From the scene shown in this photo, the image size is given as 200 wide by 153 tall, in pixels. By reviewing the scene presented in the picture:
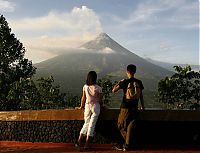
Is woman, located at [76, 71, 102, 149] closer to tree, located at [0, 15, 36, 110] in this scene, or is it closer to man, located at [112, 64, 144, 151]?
man, located at [112, 64, 144, 151]

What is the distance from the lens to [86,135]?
718 centimetres

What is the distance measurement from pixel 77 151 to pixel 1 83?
29.7 meters

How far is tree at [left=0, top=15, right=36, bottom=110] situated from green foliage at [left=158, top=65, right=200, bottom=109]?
13.9 meters

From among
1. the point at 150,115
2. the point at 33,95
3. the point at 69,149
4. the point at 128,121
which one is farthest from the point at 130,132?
the point at 33,95

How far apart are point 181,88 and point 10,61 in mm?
17312

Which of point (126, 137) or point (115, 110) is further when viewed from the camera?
point (115, 110)

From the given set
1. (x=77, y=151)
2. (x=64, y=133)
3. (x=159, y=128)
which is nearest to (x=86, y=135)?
(x=77, y=151)

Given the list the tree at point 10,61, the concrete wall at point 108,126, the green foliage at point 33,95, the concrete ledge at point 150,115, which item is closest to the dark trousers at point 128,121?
the concrete wall at point 108,126

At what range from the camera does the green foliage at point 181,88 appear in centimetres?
3005

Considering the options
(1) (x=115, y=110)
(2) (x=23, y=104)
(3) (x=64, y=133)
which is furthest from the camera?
(2) (x=23, y=104)

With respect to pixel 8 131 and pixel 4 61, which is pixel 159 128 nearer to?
pixel 8 131

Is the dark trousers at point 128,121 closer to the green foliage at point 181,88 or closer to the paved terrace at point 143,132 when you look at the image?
the paved terrace at point 143,132

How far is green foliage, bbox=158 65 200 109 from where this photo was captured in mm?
30047

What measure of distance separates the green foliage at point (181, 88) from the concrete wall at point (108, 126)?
22.8 m
